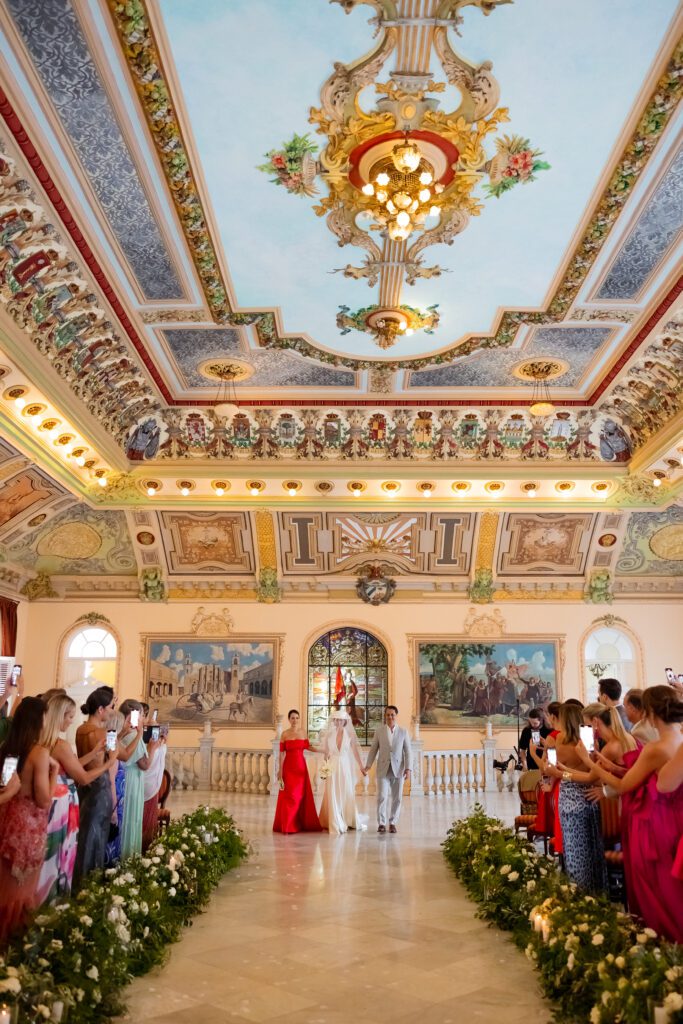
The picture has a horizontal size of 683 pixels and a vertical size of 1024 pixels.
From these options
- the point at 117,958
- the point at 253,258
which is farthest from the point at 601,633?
the point at 117,958

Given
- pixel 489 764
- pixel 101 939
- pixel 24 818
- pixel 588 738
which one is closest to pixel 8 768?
pixel 24 818

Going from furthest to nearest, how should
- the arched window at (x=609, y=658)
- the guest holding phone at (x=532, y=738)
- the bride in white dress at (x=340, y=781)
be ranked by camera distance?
1. the arched window at (x=609, y=658)
2. the bride in white dress at (x=340, y=781)
3. the guest holding phone at (x=532, y=738)

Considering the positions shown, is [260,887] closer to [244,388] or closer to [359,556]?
[244,388]

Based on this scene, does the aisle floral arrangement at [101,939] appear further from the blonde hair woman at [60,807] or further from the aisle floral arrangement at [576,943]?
the aisle floral arrangement at [576,943]

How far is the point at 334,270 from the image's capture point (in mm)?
11938

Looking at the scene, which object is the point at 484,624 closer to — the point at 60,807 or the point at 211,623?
the point at 211,623

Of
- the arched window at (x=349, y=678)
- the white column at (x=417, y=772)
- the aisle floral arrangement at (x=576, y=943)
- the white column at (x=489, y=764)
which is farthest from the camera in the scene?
the arched window at (x=349, y=678)

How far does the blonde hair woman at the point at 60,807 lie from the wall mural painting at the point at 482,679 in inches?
612

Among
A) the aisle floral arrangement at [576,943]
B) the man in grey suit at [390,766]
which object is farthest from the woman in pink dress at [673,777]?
the man in grey suit at [390,766]

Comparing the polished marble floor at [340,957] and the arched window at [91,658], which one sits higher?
the arched window at [91,658]

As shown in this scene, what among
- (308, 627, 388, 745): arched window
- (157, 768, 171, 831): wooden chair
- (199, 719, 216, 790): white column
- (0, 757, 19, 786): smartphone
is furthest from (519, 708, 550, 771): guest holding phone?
(199, 719, 216, 790): white column

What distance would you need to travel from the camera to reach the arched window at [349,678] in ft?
70.5

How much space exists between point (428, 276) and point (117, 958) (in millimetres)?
9460

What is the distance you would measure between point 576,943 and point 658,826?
3.02ft
